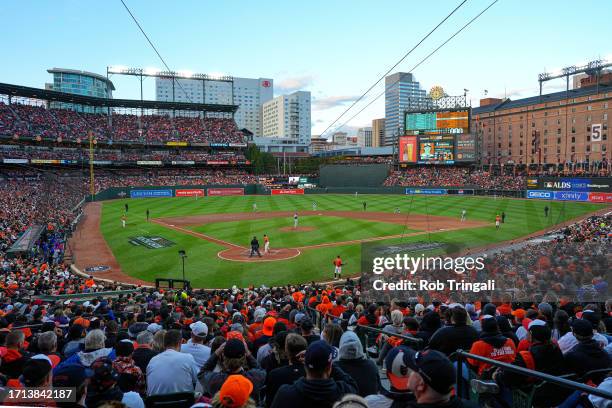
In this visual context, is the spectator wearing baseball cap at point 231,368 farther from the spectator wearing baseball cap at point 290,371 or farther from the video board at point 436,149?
the video board at point 436,149

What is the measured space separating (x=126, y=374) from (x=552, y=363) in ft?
16.3

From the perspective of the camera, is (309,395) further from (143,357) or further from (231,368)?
(143,357)

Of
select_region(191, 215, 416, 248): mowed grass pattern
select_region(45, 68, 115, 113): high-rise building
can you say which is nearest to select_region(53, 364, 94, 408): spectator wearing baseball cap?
select_region(191, 215, 416, 248): mowed grass pattern

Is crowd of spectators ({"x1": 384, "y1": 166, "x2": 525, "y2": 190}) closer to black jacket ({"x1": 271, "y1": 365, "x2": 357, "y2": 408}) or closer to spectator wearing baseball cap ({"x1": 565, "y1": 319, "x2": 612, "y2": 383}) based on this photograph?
spectator wearing baseball cap ({"x1": 565, "y1": 319, "x2": 612, "y2": 383})

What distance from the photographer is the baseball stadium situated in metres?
4.48

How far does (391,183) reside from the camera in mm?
80750

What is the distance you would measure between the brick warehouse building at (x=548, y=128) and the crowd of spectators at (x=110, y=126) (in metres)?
57.7

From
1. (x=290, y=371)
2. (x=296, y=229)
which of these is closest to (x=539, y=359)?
(x=290, y=371)

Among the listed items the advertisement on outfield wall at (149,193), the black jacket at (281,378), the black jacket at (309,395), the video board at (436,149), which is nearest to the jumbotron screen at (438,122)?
the video board at (436,149)

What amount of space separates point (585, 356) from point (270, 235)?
29.6 meters

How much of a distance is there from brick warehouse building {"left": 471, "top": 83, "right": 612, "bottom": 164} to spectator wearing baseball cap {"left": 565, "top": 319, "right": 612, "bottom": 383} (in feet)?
280

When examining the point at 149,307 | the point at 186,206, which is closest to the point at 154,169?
the point at 186,206

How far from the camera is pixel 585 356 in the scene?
16.1ft

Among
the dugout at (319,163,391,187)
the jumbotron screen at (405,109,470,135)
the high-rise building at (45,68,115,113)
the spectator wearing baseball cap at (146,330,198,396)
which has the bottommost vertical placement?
the spectator wearing baseball cap at (146,330,198,396)
